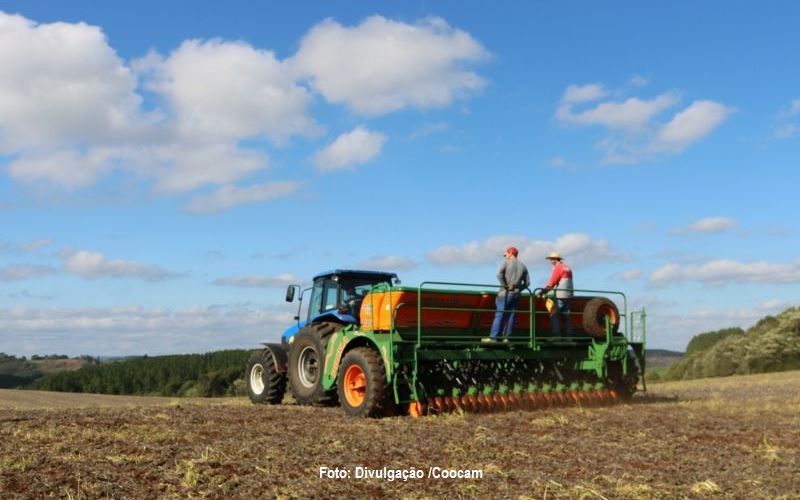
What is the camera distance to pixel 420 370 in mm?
11461

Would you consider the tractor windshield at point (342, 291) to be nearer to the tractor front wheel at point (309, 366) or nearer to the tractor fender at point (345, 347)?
the tractor front wheel at point (309, 366)

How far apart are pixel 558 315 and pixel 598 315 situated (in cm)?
74

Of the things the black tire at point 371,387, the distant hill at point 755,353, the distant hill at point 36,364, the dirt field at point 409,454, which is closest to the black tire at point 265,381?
the black tire at point 371,387

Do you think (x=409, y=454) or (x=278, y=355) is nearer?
(x=409, y=454)

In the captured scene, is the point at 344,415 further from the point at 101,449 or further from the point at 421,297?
the point at 101,449

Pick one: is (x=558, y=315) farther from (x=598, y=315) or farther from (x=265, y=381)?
(x=265, y=381)

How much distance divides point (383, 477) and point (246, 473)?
1.18 m

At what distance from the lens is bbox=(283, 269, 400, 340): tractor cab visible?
14.1 metres

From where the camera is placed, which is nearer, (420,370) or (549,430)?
(549,430)

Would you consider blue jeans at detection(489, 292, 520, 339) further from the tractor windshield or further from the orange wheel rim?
the tractor windshield

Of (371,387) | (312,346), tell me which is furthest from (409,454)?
(312,346)

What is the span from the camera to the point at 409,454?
7289 mm

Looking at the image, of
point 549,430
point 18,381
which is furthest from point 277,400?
point 18,381

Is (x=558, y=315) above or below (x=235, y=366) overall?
above
